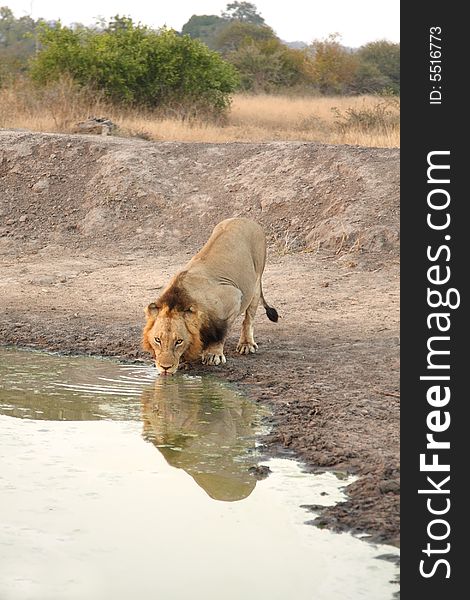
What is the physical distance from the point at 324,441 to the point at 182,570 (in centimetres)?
206

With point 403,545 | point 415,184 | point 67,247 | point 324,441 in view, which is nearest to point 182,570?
point 403,545

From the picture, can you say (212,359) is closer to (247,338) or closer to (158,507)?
(247,338)

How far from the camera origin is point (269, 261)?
13.2m

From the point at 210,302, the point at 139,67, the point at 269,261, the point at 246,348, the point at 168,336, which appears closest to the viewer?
the point at 168,336

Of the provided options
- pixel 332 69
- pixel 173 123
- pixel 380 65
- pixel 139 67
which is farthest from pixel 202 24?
pixel 173 123

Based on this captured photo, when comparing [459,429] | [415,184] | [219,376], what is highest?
[415,184]

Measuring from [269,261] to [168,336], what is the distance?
508 centimetres

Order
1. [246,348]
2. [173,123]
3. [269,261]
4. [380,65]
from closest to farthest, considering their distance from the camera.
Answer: [246,348]
[269,261]
[173,123]
[380,65]

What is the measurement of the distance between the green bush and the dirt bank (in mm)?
5600

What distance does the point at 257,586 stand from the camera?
176 inches

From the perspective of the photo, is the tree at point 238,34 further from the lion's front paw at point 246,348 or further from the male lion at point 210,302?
the lion's front paw at point 246,348

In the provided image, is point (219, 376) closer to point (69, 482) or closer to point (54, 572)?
point (69, 482)

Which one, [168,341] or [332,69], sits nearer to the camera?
[168,341]

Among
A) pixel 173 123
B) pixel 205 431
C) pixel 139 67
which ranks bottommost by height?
pixel 205 431
